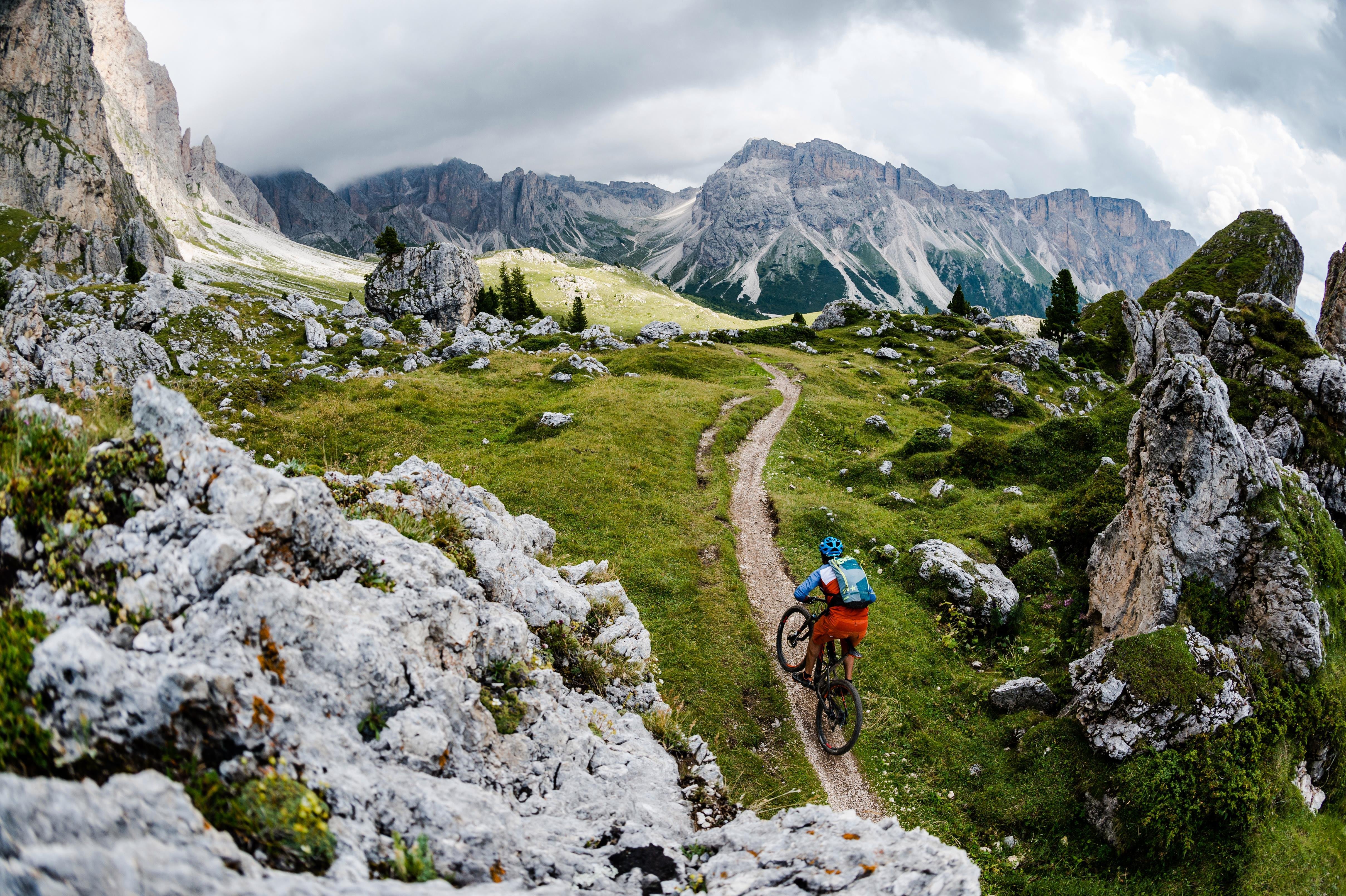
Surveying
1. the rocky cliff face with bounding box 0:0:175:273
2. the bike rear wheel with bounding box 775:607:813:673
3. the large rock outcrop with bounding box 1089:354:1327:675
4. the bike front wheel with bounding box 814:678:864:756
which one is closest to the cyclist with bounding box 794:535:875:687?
the bike front wheel with bounding box 814:678:864:756

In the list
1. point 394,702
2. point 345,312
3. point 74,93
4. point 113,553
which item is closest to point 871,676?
point 394,702

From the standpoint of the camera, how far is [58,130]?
163 m

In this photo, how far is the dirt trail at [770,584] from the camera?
13.6 meters

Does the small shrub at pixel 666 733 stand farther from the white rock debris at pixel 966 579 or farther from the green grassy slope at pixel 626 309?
the green grassy slope at pixel 626 309

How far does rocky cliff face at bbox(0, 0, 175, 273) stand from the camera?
14888 cm

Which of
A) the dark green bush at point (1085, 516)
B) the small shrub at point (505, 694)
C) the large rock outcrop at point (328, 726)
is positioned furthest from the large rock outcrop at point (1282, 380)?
the small shrub at point (505, 694)

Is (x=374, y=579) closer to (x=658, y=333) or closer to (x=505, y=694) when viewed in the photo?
(x=505, y=694)

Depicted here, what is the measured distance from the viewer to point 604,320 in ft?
517

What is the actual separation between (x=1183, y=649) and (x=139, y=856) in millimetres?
17757

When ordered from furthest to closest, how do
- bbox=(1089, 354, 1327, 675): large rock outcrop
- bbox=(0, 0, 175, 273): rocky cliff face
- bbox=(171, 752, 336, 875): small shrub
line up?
bbox=(0, 0, 175, 273): rocky cliff face, bbox=(1089, 354, 1327, 675): large rock outcrop, bbox=(171, 752, 336, 875): small shrub

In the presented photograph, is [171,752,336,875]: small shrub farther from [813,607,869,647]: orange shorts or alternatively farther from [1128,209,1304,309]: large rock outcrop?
[1128,209,1304,309]: large rock outcrop

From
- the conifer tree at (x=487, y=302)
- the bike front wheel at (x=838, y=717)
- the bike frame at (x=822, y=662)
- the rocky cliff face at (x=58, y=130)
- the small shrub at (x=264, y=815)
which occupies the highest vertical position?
the rocky cliff face at (x=58, y=130)

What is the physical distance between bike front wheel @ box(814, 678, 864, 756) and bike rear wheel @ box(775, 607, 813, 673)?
1150 millimetres

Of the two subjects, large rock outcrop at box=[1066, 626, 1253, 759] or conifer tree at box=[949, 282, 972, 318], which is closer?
large rock outcrop at box=[1066, 626, 1253, 759]
